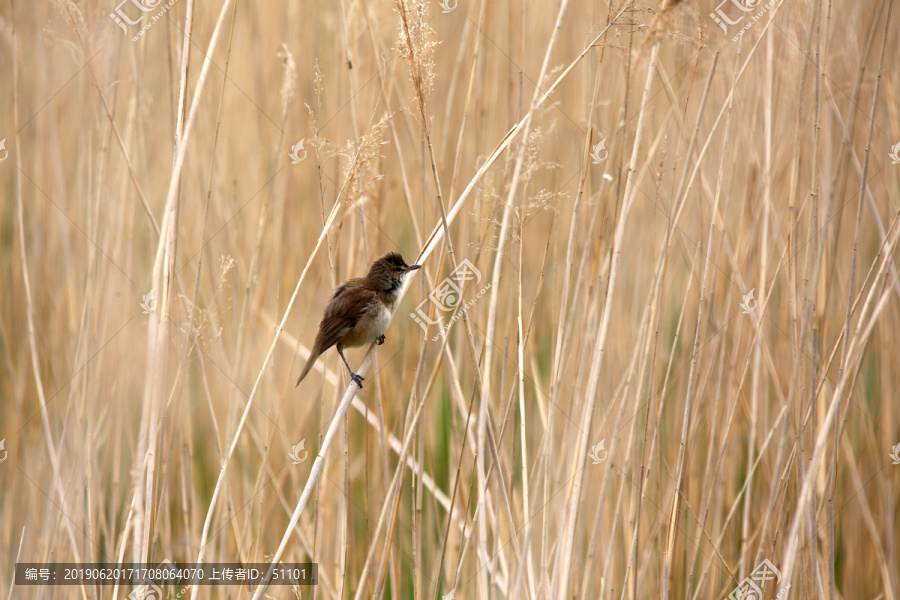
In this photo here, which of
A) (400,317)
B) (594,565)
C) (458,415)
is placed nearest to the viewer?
(594,565)

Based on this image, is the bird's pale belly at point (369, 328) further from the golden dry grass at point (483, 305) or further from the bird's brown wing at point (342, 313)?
the golden dry grass at point (483, 305)

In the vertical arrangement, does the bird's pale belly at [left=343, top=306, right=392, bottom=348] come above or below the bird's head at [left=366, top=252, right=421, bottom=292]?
below

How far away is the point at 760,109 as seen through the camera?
2539 millimetres

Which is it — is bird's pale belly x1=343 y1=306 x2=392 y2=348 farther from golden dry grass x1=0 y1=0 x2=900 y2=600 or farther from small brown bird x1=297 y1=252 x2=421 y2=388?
golden dry grass x1=0 y1=0 x2=900 y2=600

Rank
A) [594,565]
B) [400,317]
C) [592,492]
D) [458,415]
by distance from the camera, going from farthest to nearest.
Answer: [400,317], [458,415], [592,492], [594,565]

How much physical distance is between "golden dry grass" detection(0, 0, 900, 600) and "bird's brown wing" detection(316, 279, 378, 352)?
0.17 meters

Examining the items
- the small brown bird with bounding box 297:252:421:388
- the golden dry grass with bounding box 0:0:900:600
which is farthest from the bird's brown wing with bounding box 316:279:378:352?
the golden dry grass with bounding box 0:0:900:600

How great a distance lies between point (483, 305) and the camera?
2.91 meters

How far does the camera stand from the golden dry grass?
1938mm

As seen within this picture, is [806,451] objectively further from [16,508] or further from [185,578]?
[16,508]

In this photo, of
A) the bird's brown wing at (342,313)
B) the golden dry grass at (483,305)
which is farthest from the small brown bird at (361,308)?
the golden dry grass at (483,305)

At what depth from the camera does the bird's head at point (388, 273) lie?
2.52 metres

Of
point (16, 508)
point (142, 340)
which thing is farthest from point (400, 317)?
point (16, 508)

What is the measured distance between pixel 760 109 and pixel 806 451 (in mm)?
1288
